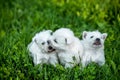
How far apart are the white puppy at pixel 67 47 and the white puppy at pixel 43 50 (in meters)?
0.12

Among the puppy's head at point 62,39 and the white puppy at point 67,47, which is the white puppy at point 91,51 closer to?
the white puppy at point 67,47

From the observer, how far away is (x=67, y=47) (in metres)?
5.88

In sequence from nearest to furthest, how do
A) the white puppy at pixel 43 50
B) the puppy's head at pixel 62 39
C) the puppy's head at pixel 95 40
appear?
the puppy's head at pixel 62 39, the puppy's head at pixel 95 40, the white puppy at pixel 43 50

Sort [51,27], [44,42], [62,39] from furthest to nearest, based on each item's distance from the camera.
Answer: [51,27] → [44,42] → [62,39]

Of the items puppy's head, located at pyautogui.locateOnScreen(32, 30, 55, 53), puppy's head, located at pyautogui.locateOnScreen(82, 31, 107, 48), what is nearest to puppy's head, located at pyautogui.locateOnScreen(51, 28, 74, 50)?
puppy's head, located at pyautogui.locateOnScreen(32, 30, 55, 53)

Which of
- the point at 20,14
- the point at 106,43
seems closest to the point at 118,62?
the point at 106,43

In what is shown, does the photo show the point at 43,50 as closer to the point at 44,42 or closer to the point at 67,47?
the point at 44,42

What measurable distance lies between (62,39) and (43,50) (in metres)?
0.43

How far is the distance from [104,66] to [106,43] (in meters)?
0.81

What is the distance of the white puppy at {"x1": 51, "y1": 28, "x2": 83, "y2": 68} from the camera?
5773 millimetres

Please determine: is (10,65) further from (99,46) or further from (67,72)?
(99,46)

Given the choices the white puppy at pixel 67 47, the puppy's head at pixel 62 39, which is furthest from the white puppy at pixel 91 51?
the puppy's head at pixel 62 39

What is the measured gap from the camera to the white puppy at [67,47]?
577cm

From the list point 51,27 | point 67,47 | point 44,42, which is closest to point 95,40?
point 67,47
